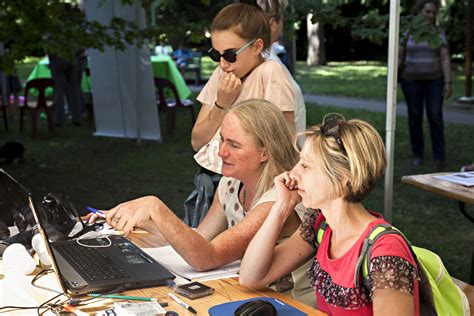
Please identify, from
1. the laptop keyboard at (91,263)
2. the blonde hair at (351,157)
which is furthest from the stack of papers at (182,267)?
the blonde hair at (351,157)

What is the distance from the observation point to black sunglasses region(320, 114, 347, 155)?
6.98 ft

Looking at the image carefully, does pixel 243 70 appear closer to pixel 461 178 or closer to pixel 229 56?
pixel 229 56

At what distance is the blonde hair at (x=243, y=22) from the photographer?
309 cm

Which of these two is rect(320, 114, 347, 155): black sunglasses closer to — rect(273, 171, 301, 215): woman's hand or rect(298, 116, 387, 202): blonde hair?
rect(298, 116, 387, 202): blonde hair

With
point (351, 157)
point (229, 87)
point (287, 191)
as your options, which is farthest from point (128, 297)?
point (229, 87)

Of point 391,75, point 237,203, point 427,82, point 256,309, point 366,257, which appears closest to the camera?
point 256,309

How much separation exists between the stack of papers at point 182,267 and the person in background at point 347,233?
0.11m

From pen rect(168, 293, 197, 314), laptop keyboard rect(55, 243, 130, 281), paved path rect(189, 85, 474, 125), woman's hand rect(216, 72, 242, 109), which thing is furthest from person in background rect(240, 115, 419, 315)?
paved path rect(189, 85, 474, 125)

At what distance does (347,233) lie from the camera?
218 cm

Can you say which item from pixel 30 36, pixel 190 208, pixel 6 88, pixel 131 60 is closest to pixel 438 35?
pixel 190 208

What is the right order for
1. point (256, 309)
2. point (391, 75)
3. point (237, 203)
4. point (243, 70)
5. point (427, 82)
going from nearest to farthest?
point (256, 309)
point (237, 203)
point (243, 70)
point (391, 75)
point (427, 82)

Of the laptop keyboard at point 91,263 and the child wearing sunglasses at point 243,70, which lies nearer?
the laptop keyboard at point 91,263

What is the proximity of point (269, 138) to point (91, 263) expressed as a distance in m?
0.74

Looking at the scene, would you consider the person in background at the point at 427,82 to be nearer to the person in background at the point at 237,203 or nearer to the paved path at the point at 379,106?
the paved path at the point at 379,106
